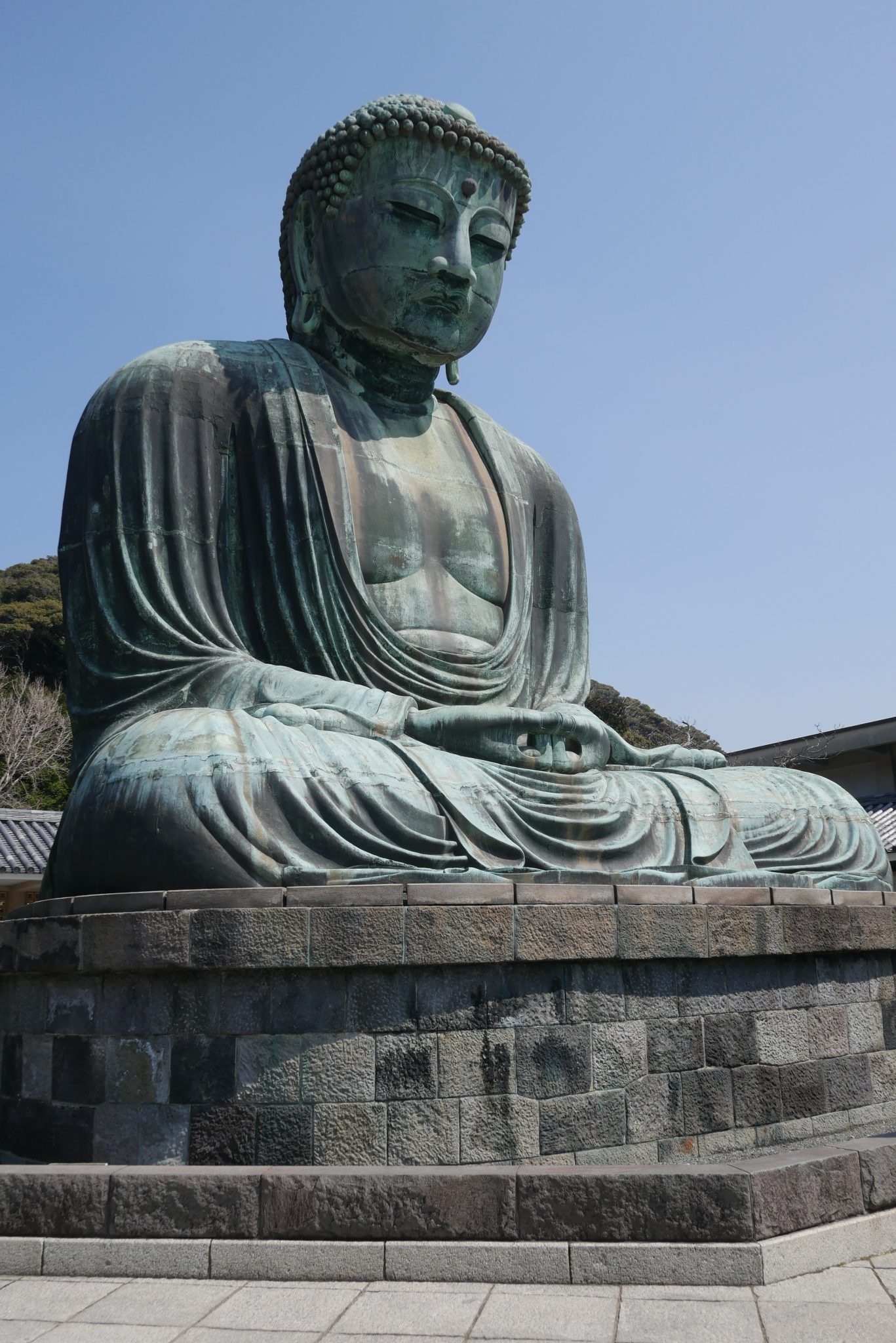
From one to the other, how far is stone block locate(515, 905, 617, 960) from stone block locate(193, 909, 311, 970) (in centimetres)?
75

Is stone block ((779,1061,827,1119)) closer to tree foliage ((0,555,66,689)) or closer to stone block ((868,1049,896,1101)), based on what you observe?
stone block ((868,1049,896,1101))

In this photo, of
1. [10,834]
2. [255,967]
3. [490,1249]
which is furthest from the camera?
[10,834]

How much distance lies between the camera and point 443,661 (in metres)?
7.12

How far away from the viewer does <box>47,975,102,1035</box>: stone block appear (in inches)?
205

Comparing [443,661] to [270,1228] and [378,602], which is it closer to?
[378,602]

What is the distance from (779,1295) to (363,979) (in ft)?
6.36

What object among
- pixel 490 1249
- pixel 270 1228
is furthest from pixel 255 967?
pixel 490 1249

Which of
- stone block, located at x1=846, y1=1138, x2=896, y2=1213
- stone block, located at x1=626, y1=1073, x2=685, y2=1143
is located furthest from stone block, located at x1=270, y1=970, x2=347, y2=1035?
stone block, located at x1=846, y1=1138, x2=896, y2=1213

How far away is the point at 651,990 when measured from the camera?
216 inches

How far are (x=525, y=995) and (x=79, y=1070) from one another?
1.81 metres

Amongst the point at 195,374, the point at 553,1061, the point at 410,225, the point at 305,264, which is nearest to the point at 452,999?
the point at 553,1061

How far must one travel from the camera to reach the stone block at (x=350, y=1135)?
15.9 feet

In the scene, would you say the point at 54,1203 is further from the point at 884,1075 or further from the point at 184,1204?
the point at 884,1075

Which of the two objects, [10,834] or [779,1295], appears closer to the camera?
[779,1295]
